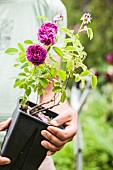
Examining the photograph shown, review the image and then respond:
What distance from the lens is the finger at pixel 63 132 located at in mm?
2430

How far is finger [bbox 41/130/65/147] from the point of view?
2428 millimetres

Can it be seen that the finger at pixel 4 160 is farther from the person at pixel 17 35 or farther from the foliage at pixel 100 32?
the foliage at pixel 100 32

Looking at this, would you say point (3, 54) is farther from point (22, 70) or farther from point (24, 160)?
point (24, 160)

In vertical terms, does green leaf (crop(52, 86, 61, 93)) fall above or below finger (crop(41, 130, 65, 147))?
above

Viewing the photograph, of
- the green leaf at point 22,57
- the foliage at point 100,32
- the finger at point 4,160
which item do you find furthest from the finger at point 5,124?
the foliage at point 100,32

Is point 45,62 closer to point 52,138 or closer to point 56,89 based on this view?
point 56,89

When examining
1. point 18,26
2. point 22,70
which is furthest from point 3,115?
point 18,26

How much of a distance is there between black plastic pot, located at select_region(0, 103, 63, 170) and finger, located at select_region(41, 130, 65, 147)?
0.02 meters

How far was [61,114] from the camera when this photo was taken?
8.38ft

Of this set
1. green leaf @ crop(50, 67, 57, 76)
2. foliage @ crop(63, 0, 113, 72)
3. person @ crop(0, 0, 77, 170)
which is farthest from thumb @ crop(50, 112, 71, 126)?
foliage @ crop(63, 0, 113, 72)

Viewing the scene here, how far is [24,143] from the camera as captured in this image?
8.05 feet

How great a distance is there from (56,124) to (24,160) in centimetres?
18

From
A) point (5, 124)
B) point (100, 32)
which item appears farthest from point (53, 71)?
point (100, 32)

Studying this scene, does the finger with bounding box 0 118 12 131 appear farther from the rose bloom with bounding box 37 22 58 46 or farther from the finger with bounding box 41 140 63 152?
the rose bloom with bounding box 37 22 58 46
